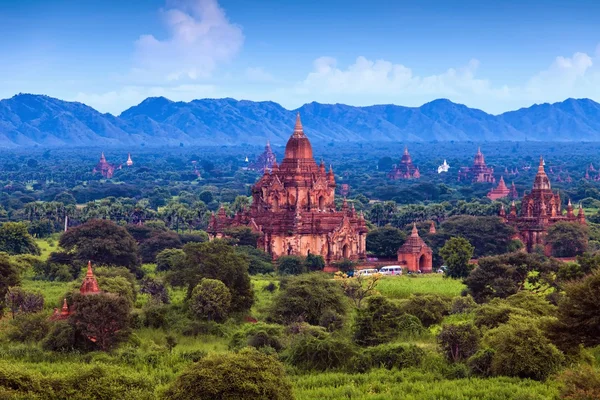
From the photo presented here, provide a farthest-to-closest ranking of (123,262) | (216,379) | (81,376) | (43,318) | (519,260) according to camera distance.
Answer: (123,262)
(519,260)
(43,318)
(81,376)
(216,379)

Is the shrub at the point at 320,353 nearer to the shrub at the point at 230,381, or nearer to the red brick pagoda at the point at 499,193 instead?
the shrub at the point at 230,381

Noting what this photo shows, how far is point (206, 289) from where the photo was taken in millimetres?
52188

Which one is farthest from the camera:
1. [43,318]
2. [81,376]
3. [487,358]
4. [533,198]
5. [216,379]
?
[533,198]

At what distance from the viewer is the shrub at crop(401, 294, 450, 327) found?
52094 mm

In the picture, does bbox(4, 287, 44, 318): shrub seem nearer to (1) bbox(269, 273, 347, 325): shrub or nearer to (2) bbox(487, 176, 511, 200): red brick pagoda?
(1) bbox(269, 273, 347, 325): shrub

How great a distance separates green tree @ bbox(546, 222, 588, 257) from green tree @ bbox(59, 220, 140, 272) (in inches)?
1224

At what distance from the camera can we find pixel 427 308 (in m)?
52.5

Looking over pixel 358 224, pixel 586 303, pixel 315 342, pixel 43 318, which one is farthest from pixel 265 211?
pixel 586 303

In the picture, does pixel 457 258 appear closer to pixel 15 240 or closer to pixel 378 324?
pixel 378 324

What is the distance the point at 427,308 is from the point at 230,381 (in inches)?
806

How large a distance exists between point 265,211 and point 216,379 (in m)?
44.7

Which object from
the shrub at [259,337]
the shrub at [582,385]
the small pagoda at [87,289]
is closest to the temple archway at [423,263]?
the shrub at [259,337]

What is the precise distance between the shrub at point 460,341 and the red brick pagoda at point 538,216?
4198 centimetres

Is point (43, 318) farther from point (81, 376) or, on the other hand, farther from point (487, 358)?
point (487, 358)
